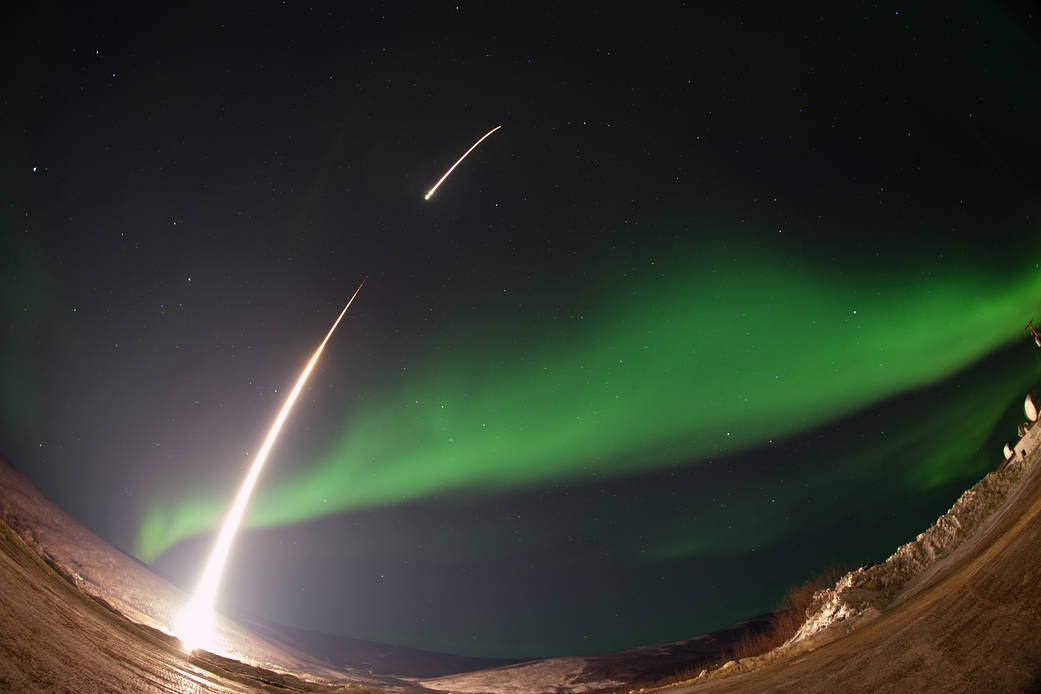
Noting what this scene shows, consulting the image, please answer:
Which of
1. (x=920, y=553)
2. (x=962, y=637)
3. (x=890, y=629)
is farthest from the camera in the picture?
(x=920, y=553)

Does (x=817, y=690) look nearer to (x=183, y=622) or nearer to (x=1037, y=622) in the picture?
(x=1037, y=622)

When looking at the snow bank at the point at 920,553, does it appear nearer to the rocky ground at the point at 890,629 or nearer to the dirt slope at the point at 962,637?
the rocky ground at the point at 890,629

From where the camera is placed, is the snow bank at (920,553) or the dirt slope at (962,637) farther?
the snow bank at (920,553)

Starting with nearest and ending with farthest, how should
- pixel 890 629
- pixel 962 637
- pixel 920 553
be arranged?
pixel 962 637
pixel 890 629
pixel 920 553

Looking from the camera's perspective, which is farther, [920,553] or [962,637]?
[920,553]

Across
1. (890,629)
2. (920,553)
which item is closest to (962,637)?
(890,629)

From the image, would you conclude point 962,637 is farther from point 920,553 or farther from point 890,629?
point 920,553

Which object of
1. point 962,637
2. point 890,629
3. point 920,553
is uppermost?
point 962,637

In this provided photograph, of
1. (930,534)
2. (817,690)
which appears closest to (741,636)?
(930,534)

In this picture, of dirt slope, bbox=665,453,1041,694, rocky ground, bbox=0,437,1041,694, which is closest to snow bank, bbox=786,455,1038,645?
rocky ground, bbox=0,437,1041,694

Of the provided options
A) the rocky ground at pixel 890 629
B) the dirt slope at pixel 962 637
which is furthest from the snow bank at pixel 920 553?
the dirt slope at pixel 962 637

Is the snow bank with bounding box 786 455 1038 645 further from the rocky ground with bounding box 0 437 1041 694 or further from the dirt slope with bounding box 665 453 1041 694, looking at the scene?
the dirt slope with bounding box 665 453 1041 694

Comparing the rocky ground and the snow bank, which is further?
the snow bank
